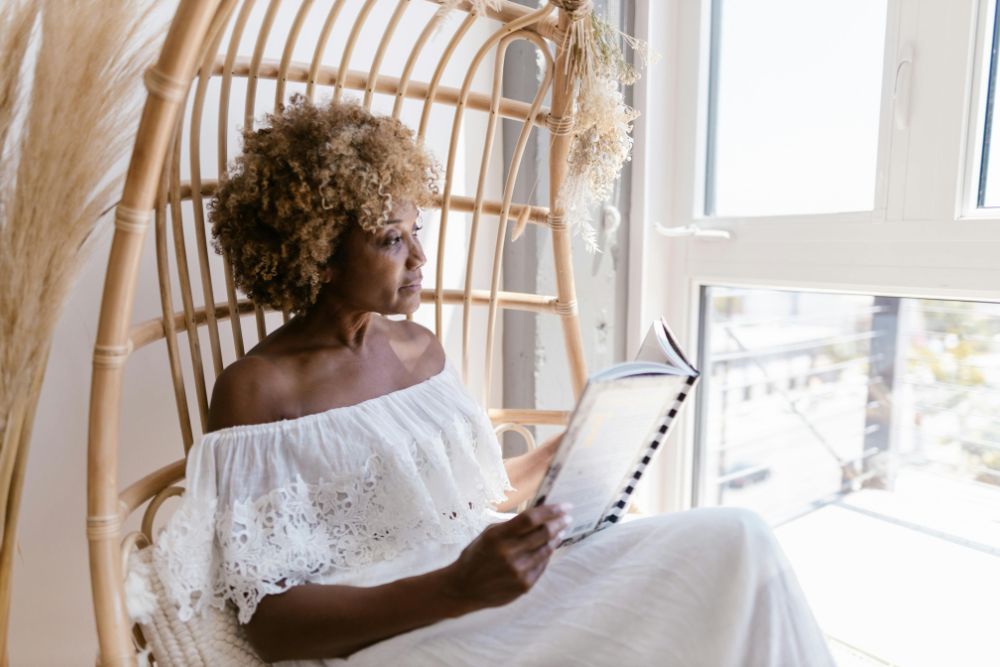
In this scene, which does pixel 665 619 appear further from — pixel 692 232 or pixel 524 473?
pixel 692 232

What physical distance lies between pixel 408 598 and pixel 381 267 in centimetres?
40

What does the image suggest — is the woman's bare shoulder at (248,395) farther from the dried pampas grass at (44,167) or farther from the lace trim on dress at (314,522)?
the dried pampas grass at (44,167)

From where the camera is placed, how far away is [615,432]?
752mm

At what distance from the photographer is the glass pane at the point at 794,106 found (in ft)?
4.13

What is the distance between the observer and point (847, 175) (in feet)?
4.24

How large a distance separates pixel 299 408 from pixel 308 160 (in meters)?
0.30

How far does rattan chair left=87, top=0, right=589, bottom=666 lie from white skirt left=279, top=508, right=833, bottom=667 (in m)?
0.31

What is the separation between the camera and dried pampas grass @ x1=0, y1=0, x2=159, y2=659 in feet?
2.44

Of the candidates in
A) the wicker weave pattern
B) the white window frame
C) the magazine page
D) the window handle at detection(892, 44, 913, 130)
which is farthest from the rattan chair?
the window handle at detection(892, 44, 913, 130)

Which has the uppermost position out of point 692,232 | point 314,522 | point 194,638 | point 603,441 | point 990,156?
point 990,156

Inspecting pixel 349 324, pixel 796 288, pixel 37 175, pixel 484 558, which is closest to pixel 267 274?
pixel 349 324

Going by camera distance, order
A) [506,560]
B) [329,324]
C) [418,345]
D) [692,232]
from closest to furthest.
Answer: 1. [506,560]
2. [329,324]
3. [418,345]
4. [692,232]

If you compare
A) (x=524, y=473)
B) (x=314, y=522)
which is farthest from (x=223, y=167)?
(x=524, y=473)

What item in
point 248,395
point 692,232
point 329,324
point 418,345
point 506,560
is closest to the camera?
point 506,560
